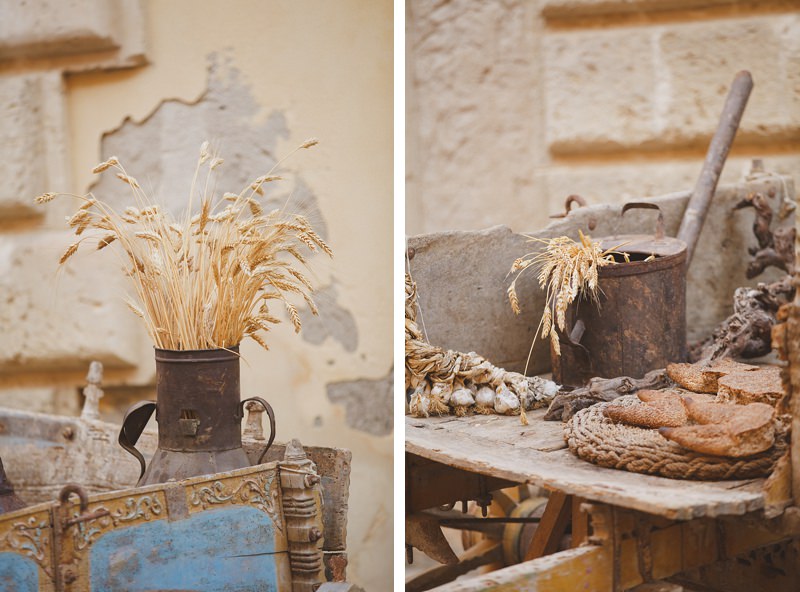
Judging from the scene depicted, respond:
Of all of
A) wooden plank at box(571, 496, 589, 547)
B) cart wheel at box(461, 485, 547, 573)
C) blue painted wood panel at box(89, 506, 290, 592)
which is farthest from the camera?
cart wheel at box(461, 485, 547, 573)

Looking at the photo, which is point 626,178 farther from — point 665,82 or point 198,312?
point 198,312

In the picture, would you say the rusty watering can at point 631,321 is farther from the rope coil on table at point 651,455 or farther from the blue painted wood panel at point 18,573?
the blue painted wood panel at point 18,573

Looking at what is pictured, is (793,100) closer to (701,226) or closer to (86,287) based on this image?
(701,226)

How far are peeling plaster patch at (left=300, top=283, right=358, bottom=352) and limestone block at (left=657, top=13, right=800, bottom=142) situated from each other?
4.31ft

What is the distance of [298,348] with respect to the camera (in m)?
2.60

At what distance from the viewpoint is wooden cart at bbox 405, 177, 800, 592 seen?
1496 mm

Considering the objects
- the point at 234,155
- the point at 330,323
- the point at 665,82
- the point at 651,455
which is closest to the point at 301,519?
the point at 651,455

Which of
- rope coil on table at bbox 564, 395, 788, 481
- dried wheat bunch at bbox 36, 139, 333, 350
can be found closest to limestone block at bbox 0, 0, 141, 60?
dried wheat bunch at bbox 36, 139, 333, 350

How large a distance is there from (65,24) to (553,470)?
182cm

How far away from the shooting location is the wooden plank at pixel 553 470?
1.44 m

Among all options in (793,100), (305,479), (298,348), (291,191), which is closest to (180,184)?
(291,191)

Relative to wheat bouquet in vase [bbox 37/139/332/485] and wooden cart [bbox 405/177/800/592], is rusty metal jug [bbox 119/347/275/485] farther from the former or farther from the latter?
wooden cart [bbox 405/177/800/592]

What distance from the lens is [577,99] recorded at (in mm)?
3117

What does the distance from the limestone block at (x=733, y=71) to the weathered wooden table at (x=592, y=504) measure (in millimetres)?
1485
